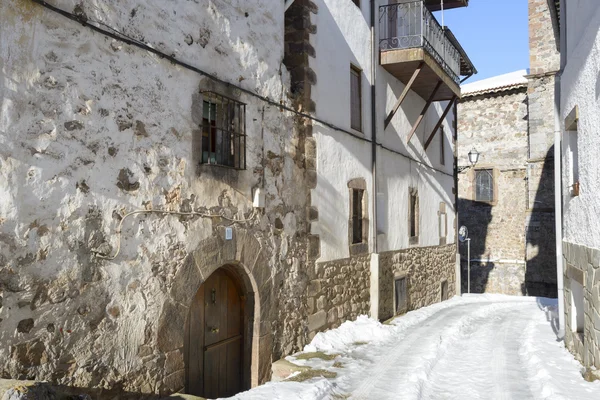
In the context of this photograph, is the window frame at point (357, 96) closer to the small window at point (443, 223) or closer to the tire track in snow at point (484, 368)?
the tire track in snow at point (484, 368)

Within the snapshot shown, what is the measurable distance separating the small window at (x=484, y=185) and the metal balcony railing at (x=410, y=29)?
11993 mm

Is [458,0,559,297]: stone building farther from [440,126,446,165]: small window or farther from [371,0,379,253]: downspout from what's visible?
[371,0,379,253]: downspout

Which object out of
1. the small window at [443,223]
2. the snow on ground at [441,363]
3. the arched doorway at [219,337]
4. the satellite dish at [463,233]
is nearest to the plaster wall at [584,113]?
the snow on ground at [441,363]

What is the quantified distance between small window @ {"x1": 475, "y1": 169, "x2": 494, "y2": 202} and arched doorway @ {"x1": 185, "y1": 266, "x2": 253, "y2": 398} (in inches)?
710

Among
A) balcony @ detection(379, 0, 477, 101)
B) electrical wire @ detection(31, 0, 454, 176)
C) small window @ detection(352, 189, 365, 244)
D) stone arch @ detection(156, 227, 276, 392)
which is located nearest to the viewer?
electrical wire @ detection(31, 0, 454, 176)

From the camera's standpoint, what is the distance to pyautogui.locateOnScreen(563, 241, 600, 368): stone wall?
5.33 m

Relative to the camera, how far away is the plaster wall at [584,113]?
5.29m

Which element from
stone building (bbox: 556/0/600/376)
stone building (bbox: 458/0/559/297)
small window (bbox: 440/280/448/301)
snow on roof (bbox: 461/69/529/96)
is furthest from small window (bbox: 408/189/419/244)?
snow on roof (bbox: 461/69/529/96)

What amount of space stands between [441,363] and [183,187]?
4046mm

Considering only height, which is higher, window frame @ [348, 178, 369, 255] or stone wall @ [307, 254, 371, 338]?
window frame @ [348, 178, 369, 255]

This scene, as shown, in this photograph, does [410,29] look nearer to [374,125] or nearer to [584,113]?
[374,125]

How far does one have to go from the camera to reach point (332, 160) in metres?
8.09

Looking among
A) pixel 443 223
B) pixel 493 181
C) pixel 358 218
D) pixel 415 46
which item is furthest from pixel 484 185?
pixel 358 218

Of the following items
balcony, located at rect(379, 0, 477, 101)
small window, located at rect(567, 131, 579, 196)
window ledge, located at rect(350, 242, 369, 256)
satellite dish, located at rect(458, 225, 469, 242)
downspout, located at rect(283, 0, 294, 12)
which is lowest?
window ledge, located at rect(350, 242, 369, 256)
